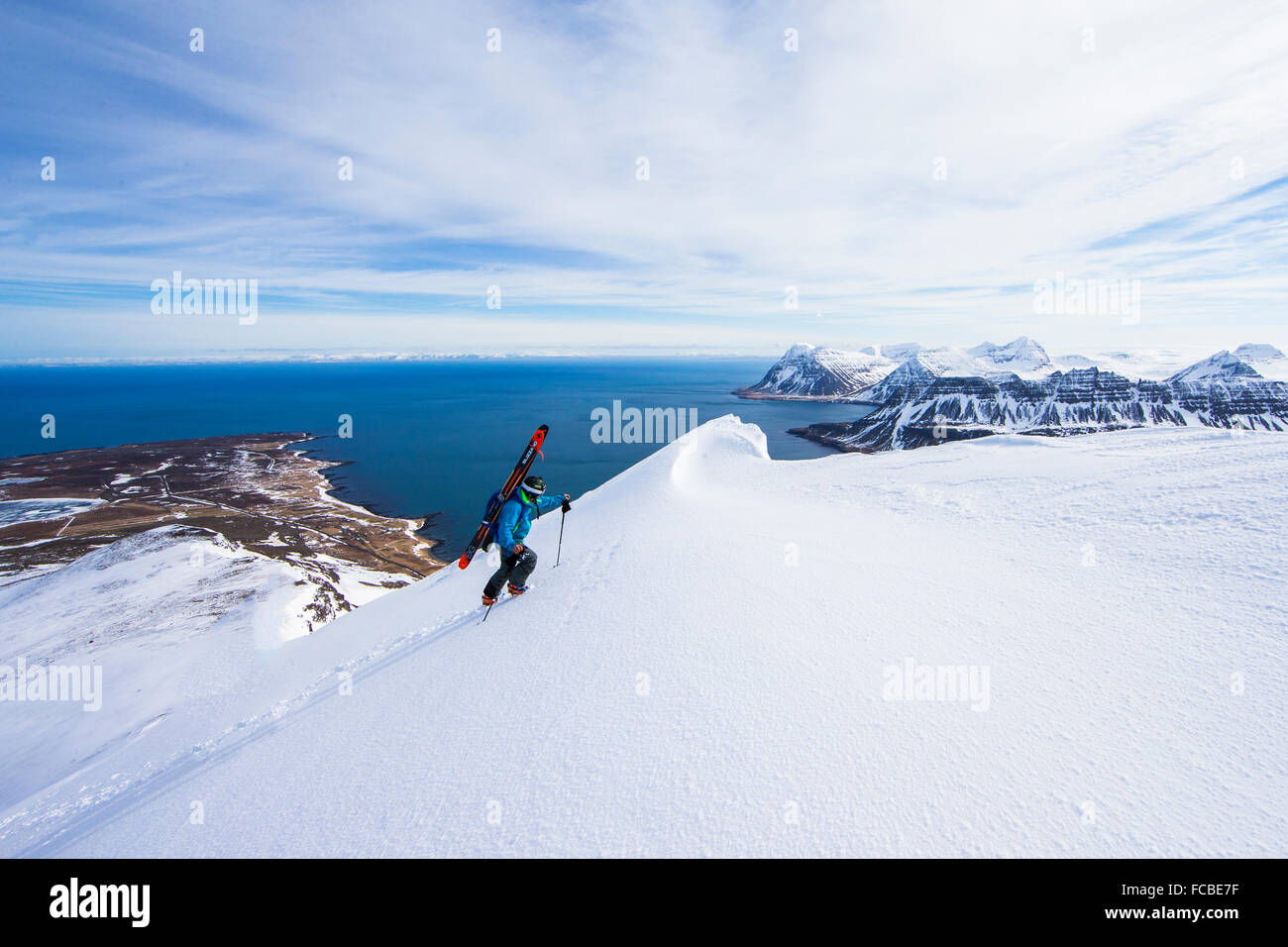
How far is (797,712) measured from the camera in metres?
4.68

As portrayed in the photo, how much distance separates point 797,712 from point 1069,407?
16097cm

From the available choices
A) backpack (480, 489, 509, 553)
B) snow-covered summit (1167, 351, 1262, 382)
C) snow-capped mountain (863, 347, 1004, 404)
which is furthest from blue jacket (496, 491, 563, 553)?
snow-covered summit (1167, 351, 1262, 382)

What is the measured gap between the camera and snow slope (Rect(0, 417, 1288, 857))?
11.6 ft

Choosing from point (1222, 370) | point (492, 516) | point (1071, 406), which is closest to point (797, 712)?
point (492, 516)

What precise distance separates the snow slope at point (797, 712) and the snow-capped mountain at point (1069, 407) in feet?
371

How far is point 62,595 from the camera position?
101ft

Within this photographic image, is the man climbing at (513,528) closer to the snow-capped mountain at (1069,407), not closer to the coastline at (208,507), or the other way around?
the coastline at (208,507)

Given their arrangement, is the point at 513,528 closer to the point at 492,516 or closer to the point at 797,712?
the point at 492,516

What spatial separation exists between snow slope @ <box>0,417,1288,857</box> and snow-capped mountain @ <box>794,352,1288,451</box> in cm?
11320

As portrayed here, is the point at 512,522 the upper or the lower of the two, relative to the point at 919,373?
lower

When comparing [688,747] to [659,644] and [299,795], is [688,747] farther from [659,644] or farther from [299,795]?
[299,795]
